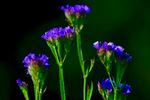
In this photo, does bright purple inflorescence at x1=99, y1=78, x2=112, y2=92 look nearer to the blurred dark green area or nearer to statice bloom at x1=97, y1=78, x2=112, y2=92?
statice bloom at x1=97, y1=78, x2=112, y2=92

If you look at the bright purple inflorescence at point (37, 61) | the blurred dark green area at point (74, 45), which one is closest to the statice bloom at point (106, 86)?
the bright purple inflorescence at point (37, 61)

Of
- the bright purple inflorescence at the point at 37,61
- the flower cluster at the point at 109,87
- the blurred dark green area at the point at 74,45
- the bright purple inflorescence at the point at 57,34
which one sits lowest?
the flower cluster at the point at 109,87

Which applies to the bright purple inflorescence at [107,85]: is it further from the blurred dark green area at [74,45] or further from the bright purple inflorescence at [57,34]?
the blurred dark green area at [74,45]

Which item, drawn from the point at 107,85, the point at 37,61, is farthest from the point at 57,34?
the point at 107,85

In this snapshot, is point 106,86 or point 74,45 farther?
point 74,45

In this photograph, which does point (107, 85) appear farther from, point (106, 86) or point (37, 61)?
point (37, 61)

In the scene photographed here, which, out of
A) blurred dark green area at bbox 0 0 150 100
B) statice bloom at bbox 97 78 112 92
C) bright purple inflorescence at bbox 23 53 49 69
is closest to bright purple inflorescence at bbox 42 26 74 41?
bright purple inflorescence at bbox 23 53 49 69

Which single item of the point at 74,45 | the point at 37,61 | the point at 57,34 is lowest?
the point at 37,61

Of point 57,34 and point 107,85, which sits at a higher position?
point 57,34
